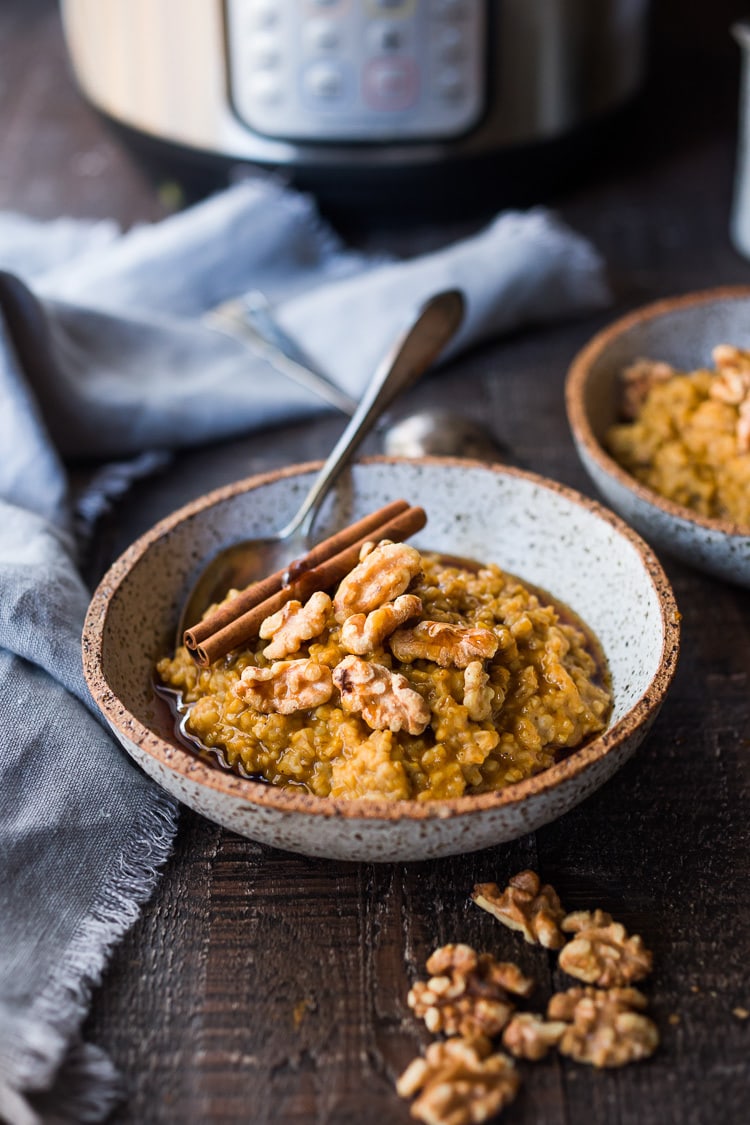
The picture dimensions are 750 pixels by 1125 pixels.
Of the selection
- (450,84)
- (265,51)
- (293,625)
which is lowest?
(293,625)

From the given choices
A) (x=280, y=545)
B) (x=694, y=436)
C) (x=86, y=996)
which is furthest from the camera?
(x=694, y=436)

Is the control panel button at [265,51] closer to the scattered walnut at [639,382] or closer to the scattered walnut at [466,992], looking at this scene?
the scattered walnut at [639,382]

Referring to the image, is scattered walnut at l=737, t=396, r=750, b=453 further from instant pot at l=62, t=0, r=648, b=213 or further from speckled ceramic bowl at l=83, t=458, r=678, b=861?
instant pot at l=62, t=0, r=648, b=213

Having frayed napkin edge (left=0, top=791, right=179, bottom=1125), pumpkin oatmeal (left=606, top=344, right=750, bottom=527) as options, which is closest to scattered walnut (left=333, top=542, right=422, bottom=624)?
frayed napkin edge (left=0, top=791, right=179, bottom=1125)

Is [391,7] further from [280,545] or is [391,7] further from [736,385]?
[280,545]

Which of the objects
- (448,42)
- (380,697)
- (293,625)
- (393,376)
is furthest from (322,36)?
(380,697)

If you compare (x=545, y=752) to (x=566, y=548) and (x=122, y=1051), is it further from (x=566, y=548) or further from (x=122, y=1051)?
(x=122, y=1051)
